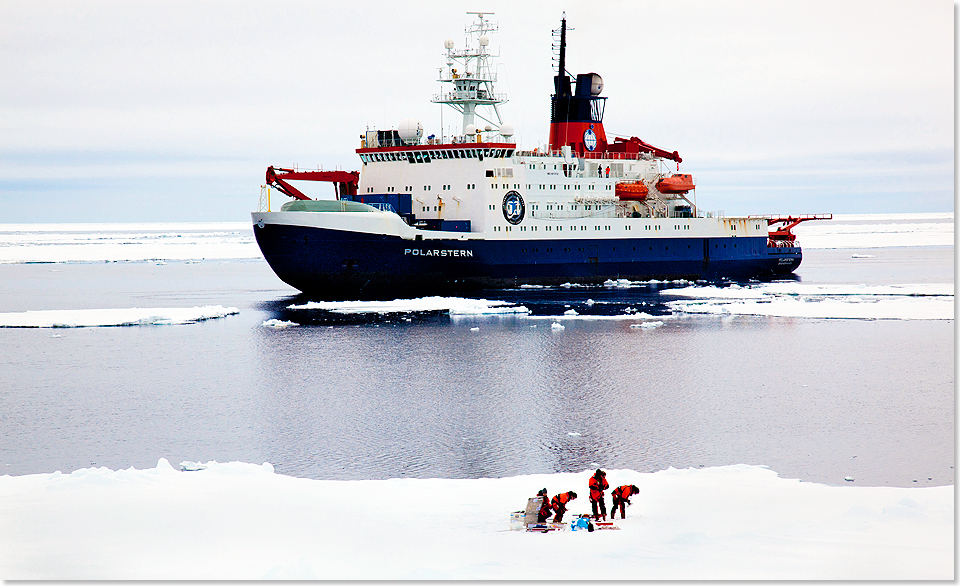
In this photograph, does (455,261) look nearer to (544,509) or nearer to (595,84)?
(595,84)

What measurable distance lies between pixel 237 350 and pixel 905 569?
1684 centimetres

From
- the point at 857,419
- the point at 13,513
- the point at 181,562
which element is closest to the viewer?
the point at 181,562

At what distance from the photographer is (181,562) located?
7.34 metres

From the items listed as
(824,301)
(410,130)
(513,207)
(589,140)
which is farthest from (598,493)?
(589,140)

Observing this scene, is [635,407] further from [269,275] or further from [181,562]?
[269,275]

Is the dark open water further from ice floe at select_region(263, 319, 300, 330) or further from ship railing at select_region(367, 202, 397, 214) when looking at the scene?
ship railing at select_region(367, 202, 397, 214)

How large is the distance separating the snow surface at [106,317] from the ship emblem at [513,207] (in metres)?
10.3

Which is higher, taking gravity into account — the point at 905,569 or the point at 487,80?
the point at 487,80

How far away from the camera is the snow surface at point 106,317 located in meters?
25.3

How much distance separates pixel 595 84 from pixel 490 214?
30.1 ft

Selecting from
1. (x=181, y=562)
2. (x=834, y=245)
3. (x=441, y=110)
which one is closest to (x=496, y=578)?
(x=181, y=562)

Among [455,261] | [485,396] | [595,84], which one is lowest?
[485,396]

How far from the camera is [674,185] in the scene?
125ft

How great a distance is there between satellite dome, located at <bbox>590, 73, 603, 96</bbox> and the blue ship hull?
660cm
